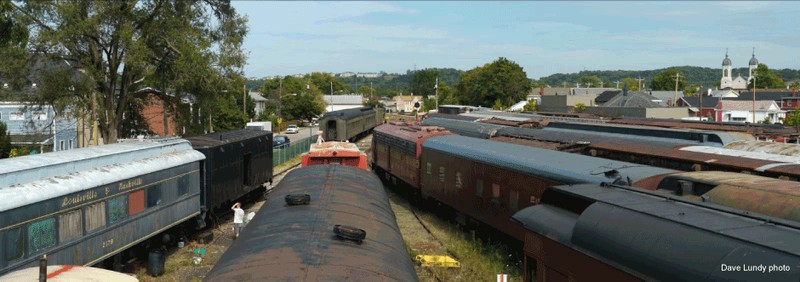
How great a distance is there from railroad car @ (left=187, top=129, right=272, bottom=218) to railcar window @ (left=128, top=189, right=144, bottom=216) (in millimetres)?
4242

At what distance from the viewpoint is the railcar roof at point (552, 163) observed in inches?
479

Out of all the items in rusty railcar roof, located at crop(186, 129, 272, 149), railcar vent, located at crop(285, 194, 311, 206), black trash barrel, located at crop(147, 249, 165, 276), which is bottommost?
black trash barrel, located at crop(147, 249, 165, 276)

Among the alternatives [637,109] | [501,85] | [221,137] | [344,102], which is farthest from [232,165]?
[344,102]

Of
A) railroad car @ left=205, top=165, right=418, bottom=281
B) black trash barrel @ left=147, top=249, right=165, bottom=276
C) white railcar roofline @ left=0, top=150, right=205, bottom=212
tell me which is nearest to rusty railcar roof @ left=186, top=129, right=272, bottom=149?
white railcar roofline @ left=0, top=150, right=205, bottom=212

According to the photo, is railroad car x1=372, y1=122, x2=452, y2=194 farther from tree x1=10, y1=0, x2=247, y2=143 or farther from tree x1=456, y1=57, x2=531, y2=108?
tree x1=456, y1=57, x2=531, y2=108

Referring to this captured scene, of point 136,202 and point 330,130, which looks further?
point 330,130

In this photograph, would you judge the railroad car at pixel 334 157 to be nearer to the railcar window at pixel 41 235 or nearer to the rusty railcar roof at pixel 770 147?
the railcar window at pixel 41 235

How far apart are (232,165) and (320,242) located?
17.1 m

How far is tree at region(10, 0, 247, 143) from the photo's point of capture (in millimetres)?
29094

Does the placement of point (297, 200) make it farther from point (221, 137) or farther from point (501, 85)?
point (501, 85)

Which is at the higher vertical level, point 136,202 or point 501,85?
point 501,85

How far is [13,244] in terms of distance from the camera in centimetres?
1154

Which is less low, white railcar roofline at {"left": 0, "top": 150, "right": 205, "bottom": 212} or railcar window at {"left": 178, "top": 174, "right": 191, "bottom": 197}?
white railcar roofline at {"left": 0, "top": 150, "right": 205, "bottom": 212}

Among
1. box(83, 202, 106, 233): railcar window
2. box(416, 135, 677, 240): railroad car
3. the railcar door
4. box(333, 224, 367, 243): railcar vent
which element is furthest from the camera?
the railcar door
